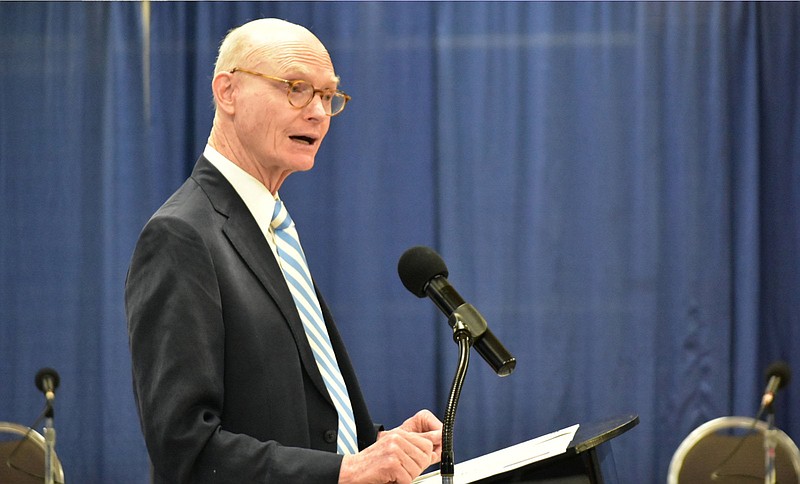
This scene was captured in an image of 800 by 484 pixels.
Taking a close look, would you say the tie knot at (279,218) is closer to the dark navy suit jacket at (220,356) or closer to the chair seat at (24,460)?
the dark navy suit jacket at (220,356)

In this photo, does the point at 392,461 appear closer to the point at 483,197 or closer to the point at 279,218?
the point at 279,218

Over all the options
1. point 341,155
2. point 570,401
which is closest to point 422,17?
point 341,155

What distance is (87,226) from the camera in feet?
14.1

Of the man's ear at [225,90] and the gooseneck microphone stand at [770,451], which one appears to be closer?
the man's ear at [225,90]

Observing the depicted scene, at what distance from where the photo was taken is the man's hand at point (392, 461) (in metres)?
1.29

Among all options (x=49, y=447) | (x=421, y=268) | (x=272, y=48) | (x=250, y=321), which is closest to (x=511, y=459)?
(x=421, y=268)

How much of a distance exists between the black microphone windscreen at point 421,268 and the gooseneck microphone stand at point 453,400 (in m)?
0.11

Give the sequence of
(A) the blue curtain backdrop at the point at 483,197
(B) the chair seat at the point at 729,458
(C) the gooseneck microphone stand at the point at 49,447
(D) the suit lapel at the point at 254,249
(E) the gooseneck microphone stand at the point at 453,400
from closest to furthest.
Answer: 1. (E) the gooseneck microphone stand at the point at 453,400
2. (D) the suit lapel at the point at 254,249
3. (C) the gooseneck microphone stand at the point at 49,447
4. (B) the chair seat at the point at 729,458
5. (A) the blue curtain backdrop at the point at 483,197

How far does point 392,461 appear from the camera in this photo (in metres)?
1.28

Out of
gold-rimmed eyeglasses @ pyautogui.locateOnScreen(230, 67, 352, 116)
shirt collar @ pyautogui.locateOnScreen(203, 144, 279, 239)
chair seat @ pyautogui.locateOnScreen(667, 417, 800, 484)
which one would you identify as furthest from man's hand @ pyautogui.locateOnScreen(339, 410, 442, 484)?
chair seat @ pyautogui.locateOnScreen(667, 417, 800, 484)

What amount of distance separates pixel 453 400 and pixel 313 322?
435mm

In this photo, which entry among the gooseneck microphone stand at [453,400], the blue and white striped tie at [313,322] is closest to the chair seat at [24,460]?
the blue and white striped tie at [313,322]

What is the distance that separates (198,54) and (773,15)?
249 centimetres

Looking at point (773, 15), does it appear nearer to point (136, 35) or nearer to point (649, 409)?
point (649, 409)
